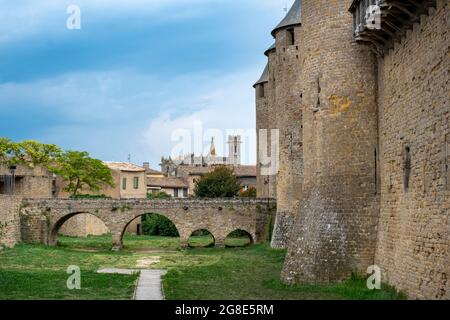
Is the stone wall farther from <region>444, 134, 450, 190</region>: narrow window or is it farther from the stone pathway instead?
<region>444, 134, 450, 190</region>: narrow window

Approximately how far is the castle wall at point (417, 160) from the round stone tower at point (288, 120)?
543 inches

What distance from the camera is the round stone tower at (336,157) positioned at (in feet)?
64.2

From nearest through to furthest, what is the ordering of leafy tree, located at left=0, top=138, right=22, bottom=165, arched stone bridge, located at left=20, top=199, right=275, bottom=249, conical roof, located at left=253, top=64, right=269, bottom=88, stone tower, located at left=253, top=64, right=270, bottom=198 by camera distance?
1. stone tower, located at left=253, top=64, right=270, bottom=198
2. arched stone bridge, located at left=20, top=199, right=275, bottom=249
3. conical roof, located at left=253, top=64, right=269, bottom=88
4. leafy tree, located at left=0, top=138, right=22, bottom=165

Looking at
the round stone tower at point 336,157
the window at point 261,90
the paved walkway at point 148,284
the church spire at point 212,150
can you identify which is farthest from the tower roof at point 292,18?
the church spire at point 212,150

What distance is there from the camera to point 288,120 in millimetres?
34094

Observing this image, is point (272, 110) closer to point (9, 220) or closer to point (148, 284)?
point (9, 220)

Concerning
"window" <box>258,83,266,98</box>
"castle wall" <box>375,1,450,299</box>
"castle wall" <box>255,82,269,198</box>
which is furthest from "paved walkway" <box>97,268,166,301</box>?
"window" <box>258,83,266,98</box>

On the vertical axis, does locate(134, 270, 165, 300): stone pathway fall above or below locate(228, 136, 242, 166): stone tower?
below

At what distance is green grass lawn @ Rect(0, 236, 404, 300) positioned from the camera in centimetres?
1905

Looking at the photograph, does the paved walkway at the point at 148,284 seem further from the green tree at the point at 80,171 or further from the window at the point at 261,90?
the green tree at the point at 80,171

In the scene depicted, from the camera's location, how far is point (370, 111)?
20.1 meters

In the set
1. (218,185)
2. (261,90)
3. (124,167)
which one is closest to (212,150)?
(124,167)
